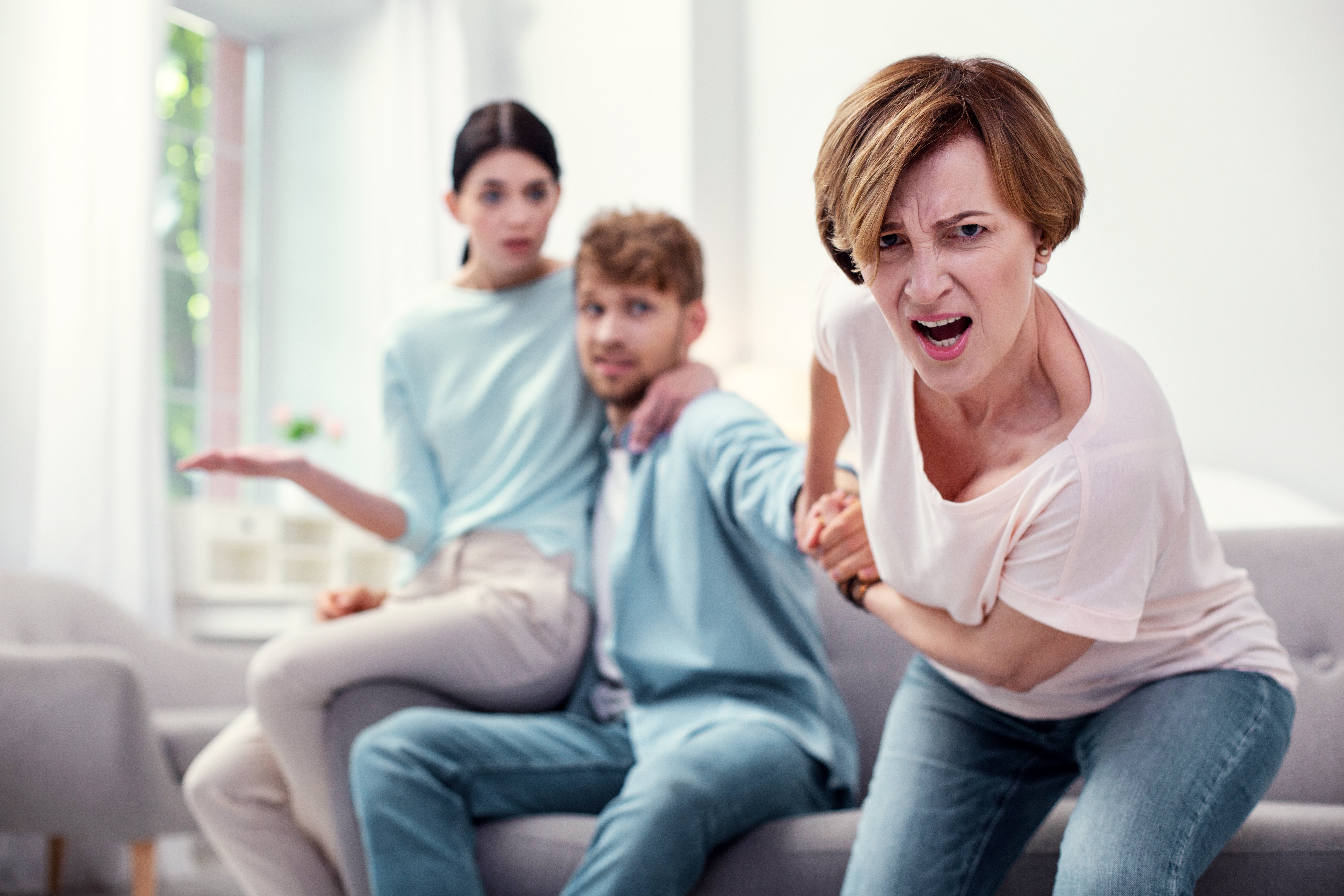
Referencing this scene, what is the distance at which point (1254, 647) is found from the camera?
106 centimetres

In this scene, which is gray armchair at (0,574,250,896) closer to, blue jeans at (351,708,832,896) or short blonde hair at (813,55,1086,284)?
blue jeans at (351,708,832,896)

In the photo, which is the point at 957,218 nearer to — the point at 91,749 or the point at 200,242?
the point at 91,749

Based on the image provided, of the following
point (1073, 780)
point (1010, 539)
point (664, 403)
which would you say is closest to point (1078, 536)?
point (1010, 539)

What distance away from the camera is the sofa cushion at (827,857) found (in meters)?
1.13

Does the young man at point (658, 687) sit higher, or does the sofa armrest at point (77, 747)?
the young man at point (658, 687)

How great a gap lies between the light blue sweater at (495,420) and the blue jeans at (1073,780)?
0.71 metres

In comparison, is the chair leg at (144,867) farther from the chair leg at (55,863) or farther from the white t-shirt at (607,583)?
the white t-shirt at (607,583)

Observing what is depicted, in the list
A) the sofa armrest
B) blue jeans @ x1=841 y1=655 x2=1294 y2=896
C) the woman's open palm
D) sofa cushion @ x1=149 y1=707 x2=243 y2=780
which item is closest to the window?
sofa cushion @ x1=149 y1=707 x2=243 y2=780

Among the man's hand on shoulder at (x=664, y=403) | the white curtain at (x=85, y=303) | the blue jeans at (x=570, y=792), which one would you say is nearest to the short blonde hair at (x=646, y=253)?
the man's hand on shoulder at (x=664, y=403)

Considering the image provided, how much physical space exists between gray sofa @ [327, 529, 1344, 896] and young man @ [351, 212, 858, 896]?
0.05 metres

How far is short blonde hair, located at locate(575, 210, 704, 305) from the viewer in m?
1.70

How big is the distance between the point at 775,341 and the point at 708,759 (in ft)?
6.62

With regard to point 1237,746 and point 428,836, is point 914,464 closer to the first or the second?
point 1237,746

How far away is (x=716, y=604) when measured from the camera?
61.6 inches
